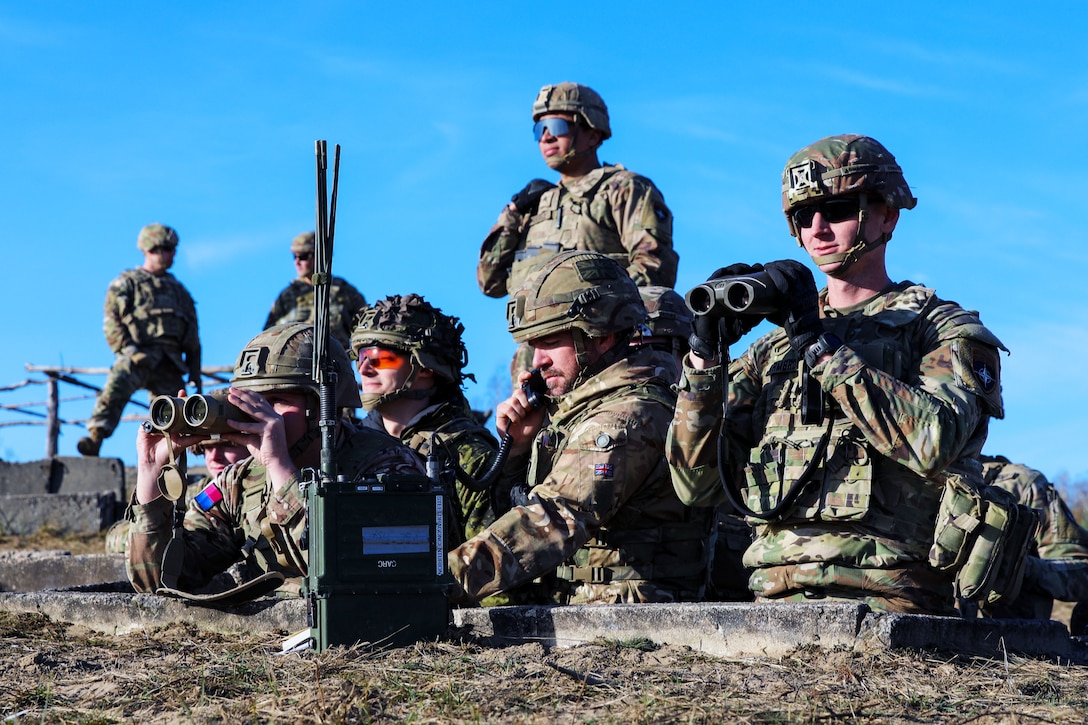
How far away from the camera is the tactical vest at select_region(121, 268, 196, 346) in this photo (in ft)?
54.2

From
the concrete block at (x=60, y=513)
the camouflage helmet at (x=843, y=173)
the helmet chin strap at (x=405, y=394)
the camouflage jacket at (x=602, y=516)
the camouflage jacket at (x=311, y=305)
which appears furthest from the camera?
the camouflage jacket at (x=311, y=305)

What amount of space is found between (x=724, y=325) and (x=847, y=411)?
57 centimetres

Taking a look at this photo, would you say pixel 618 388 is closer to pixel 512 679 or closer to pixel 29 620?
pixel 512 679

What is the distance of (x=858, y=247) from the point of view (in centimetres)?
600

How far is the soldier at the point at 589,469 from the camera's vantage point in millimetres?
6195

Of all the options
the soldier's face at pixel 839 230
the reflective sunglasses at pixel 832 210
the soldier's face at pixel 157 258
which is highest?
the soldier's face at pixel 157 258

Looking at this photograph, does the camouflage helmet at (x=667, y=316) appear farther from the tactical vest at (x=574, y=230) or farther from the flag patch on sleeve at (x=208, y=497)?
the flag patch on sleeve at (x=208, y=497)

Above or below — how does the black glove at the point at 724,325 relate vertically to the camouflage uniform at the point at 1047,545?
above

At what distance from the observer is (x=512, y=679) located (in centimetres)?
478

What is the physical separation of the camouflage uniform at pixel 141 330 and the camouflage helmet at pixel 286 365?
31.2ft

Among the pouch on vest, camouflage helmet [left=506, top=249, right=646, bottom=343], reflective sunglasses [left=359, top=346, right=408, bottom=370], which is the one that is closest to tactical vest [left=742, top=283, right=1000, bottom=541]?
the pouch on vest

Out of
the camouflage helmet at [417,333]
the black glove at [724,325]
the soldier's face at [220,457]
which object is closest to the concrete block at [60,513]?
the camouflage helmet at [417,333]

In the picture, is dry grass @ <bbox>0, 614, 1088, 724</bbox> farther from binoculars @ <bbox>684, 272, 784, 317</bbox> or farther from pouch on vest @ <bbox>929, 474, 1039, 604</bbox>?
binoculars @ <bbox>684, 272, 784, 317</bbox>

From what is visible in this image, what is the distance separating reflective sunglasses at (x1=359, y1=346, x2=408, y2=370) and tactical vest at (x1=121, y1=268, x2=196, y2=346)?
8684 millimetres
